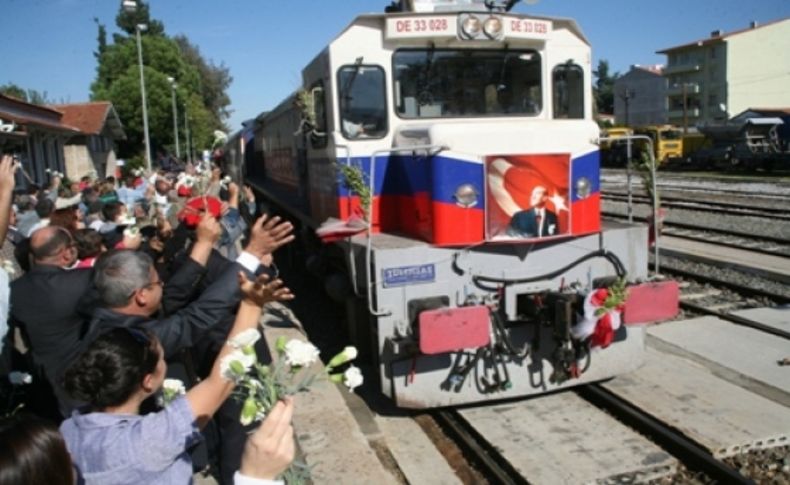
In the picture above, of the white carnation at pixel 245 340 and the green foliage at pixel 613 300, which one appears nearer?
the white carnation at pixel 245 340

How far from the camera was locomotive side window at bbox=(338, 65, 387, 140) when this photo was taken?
6.45 m

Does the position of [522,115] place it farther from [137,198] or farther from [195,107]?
[195,107]

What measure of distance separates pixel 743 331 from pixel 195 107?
5472cm

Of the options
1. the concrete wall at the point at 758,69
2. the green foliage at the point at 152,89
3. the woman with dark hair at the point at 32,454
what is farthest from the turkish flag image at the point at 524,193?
the concrete wall at the point at 758,69

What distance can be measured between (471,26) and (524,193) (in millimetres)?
1828

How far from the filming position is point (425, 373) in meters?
5.62

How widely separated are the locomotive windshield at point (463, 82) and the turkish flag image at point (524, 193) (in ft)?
4.16

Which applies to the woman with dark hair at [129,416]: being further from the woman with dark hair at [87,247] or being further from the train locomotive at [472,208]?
the woman with dark hair at [87,247]

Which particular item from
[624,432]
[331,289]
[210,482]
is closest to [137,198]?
[331,289]

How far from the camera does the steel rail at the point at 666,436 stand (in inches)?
177

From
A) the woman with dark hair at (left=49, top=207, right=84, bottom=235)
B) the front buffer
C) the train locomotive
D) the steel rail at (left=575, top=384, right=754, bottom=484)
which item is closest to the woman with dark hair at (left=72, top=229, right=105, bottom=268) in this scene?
the woman with dark hair at (left=49, top=207, right=84, bottom=235)

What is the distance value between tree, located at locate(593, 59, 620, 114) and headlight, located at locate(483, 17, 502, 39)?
109m

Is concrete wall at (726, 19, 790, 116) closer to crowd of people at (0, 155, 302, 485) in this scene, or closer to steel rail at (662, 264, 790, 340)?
steel rail at (662, 264, 790, 340)

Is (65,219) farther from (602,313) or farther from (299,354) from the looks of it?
(299,354)
